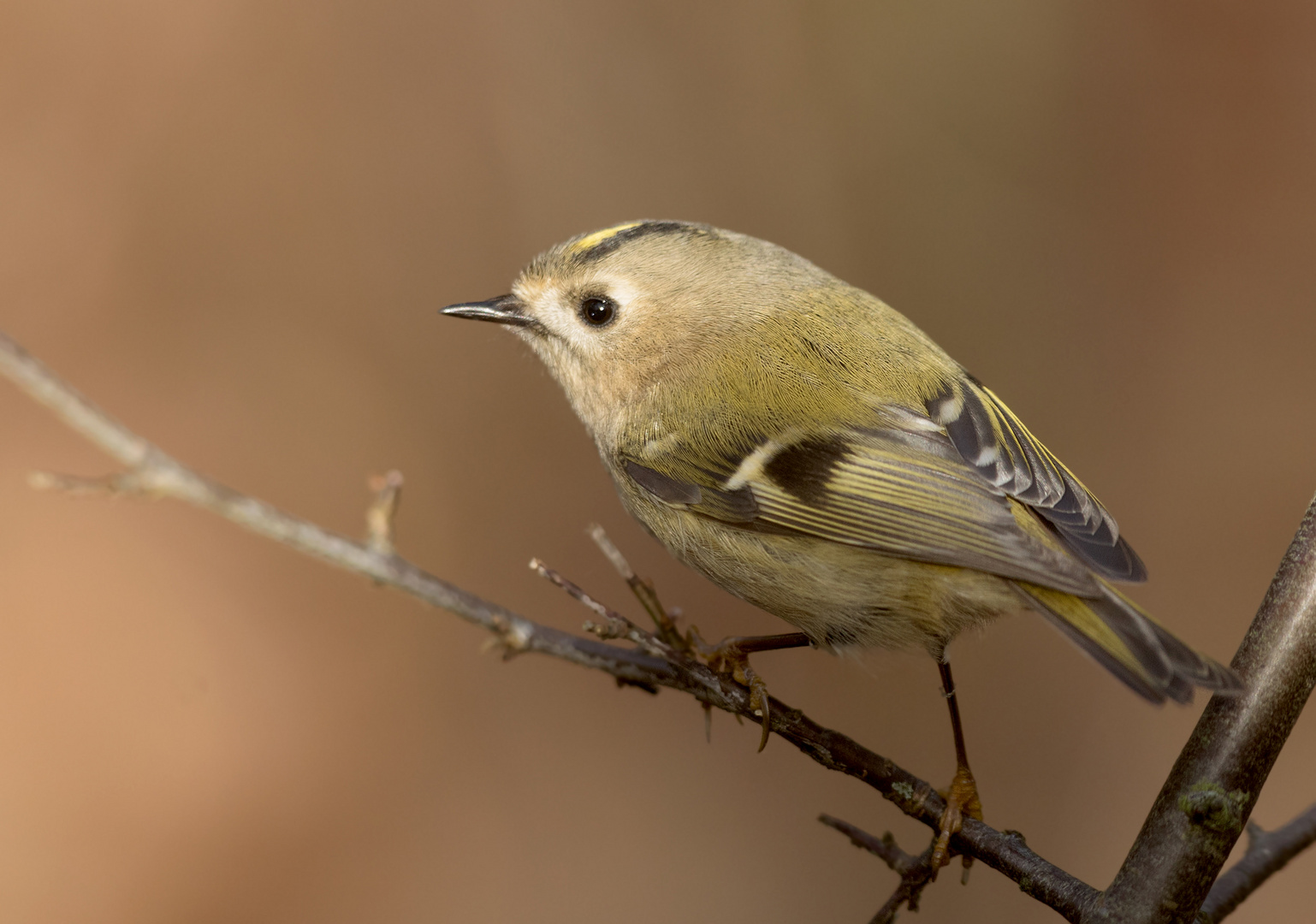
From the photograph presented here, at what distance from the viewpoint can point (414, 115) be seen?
8.44ft

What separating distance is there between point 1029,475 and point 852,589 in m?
0.29

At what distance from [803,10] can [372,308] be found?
4.21 feet

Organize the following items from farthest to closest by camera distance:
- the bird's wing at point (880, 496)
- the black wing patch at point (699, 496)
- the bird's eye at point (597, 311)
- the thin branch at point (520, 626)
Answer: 1. the bird's eye at point (597, 311)
2. the black wing patch at point (699, 496)
3. the bird's wing at point (880, 496)
4. the thin branch at point (520, 626)

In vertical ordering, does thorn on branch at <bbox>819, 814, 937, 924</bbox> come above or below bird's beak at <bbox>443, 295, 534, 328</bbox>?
below

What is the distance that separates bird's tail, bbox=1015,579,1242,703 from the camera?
0.94 meters

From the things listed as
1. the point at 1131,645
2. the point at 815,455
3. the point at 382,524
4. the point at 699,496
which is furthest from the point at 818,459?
the point at 382,524

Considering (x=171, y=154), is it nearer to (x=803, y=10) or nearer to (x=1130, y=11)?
(x=803, y=10)

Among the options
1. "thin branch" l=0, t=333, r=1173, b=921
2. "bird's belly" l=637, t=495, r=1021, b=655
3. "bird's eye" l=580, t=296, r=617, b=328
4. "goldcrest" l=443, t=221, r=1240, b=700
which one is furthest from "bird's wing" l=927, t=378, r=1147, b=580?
"bird's eye" l=580, t=296, r=617, b=328

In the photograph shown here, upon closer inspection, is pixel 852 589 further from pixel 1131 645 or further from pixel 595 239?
pixel 595 239

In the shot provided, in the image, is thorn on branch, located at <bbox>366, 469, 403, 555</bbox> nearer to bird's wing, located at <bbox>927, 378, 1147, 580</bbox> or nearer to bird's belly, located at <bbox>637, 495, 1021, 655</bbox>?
bird's belly, located at <bbox>637, 495, 1021, 655</bbox>

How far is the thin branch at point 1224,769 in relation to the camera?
0.89 metres

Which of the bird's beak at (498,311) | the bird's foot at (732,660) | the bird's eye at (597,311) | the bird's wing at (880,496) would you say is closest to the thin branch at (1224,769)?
the bird's wing at (880,496)

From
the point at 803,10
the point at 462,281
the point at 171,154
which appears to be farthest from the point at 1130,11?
the point at 171,154

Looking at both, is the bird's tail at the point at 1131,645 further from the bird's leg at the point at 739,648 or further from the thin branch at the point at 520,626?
the bird's leg at the point at 739,648
